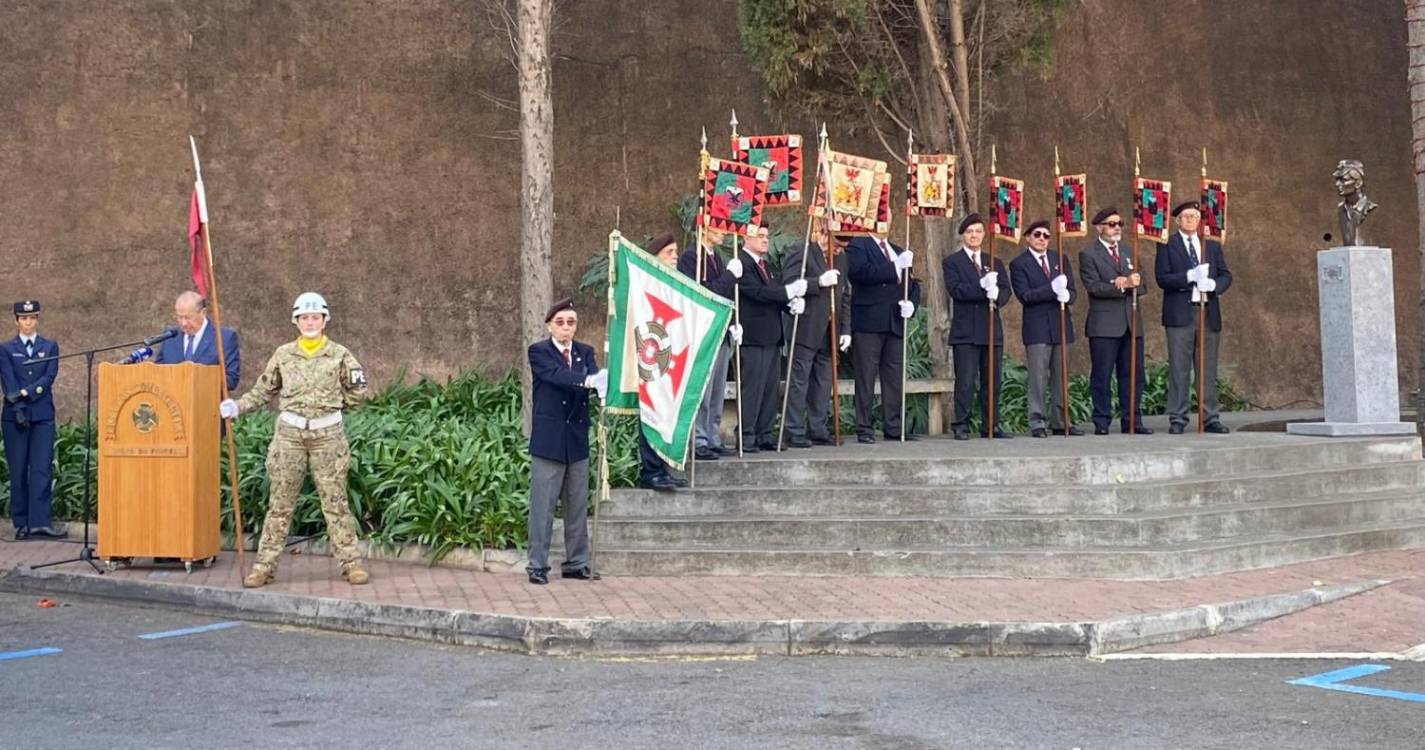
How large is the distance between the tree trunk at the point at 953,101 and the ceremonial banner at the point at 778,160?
279cm

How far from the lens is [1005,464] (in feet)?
34.4

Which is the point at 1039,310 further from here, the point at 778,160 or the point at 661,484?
the point at 661,484

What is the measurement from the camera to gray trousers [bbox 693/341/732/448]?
1109cm

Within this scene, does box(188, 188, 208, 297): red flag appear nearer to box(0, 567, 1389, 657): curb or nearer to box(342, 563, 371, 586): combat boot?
box(342, 563, 371, 586): combat boot

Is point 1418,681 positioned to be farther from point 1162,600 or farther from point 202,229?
point 202,229

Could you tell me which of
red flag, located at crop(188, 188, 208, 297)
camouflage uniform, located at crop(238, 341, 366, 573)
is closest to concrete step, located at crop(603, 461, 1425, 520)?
camouflage uniform, located at crop(238, 341, 366, 573)

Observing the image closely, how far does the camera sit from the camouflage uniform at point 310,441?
941 centimetres

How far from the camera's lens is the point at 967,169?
1467 cm

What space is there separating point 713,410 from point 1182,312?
4.84 metres

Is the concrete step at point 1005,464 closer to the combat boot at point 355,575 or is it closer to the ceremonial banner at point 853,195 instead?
the ceremonial banner at point 853,195

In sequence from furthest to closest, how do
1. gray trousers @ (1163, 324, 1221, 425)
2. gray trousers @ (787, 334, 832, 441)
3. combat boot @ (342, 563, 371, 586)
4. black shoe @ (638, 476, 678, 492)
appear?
gray trousers @ (1163, 324, 1221, 425), gray trousers @ (787, 334, 832, 441), black shoe @ (638, 476, 678, 492), combat boot @ (342, 563, 371, 586)

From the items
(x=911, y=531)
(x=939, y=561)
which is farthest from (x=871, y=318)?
(x=939, y=561)

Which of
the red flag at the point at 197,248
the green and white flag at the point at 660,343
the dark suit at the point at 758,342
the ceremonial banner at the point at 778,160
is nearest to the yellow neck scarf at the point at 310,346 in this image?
the red flag at the point at 197,248

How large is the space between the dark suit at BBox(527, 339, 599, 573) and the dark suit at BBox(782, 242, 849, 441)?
2.77 metres
